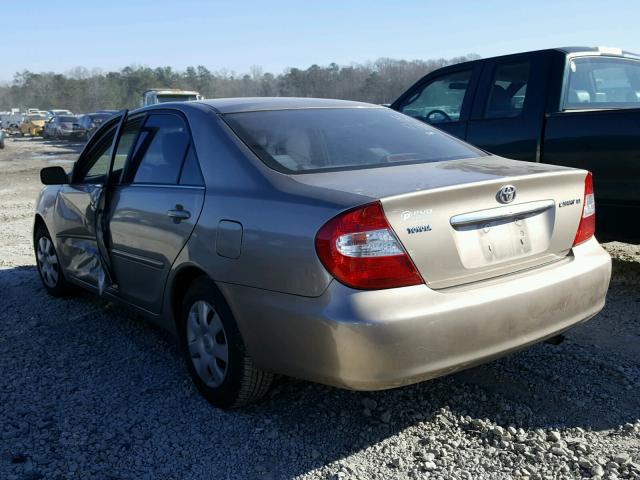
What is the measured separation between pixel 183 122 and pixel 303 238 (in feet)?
4.66

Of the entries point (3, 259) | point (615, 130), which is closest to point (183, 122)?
point (615, 130)

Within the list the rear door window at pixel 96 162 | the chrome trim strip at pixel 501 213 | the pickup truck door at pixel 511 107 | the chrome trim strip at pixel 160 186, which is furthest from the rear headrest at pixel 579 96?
the rear door window at pixel 96 162

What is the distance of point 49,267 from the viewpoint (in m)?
5.52

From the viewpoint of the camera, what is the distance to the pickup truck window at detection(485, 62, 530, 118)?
572 centimetres

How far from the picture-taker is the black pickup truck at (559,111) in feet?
15.9

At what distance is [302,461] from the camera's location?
2.92 meters

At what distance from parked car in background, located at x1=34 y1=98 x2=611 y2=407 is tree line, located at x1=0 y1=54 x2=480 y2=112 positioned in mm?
47399

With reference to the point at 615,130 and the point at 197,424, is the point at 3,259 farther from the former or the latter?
the point at 615,130

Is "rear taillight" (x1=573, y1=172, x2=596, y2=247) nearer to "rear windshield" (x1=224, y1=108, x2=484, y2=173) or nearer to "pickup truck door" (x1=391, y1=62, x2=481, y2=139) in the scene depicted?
"rear windshield" (x1=224, y1=108, x2=484, y2=173)

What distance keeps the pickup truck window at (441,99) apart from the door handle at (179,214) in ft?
11.4

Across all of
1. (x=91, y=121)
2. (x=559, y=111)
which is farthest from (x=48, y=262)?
(x=91, y=121)

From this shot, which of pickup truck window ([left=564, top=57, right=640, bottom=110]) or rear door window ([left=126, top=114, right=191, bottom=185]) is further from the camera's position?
pickup truck window ([left=564, top=57, right=640, bottom=110])

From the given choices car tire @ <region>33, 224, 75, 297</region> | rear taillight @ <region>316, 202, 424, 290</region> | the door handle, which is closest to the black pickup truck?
rear taillight @ <region>316, 202, 424, 290</region>

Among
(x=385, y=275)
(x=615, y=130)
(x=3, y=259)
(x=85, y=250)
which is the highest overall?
(x=615, y=130)
